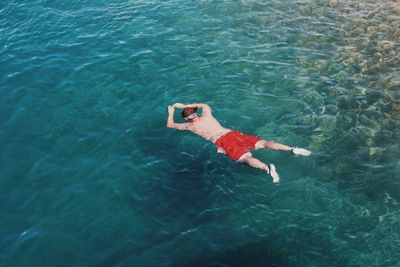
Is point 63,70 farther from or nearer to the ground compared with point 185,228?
farther from the ground

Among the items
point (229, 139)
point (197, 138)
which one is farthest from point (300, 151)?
point (197, 138)

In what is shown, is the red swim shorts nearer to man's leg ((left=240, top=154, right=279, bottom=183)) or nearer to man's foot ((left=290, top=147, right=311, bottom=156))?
man's leg ((left=240, top=154, right=279, bottom=183))

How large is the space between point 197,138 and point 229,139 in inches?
73.2

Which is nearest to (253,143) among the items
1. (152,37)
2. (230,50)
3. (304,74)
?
(304,74)

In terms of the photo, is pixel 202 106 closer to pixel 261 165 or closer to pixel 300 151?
pixel 261 165

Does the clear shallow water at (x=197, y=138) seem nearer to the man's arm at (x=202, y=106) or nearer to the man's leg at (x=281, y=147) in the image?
the man's leg at (x=281, y=147)

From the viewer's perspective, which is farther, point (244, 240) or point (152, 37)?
point (152, 37)

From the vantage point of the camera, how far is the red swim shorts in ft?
43.7

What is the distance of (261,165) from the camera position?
12.8 m

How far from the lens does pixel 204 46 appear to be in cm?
2048

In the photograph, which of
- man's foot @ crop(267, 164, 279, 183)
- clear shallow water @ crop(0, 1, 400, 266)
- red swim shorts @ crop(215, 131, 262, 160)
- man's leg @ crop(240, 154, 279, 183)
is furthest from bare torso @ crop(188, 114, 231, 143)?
man's foot @ crop(267, 164, 279, 183)

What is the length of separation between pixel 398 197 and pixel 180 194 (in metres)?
6.86

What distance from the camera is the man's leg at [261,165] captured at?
489 inches

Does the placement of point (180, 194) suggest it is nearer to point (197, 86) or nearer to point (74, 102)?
point (197, 86)
